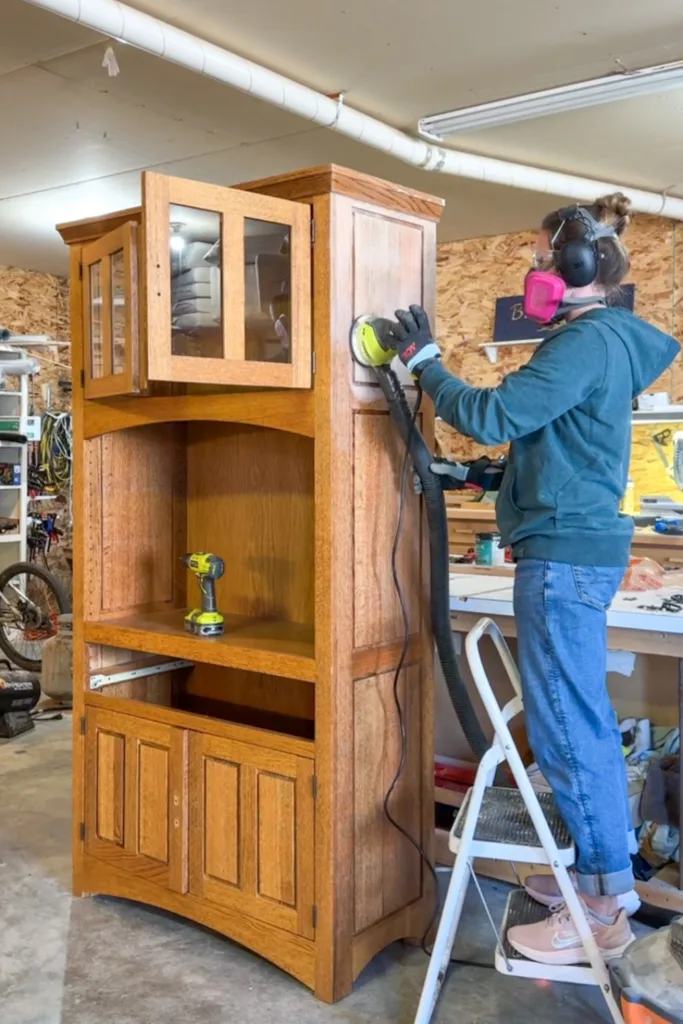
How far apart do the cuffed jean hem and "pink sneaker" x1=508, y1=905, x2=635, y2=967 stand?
3.7 inches

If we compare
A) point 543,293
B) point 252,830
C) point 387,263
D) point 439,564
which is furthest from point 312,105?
point 252,830

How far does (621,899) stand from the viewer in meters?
2.04

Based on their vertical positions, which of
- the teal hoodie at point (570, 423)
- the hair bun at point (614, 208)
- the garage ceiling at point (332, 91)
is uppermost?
the garage ceiling at point (332, 91)

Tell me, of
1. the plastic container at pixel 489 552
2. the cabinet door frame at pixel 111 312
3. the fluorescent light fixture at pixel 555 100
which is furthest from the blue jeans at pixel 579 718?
the fluorescent light fixture at pixel 555 100

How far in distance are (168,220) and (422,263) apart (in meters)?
0.68

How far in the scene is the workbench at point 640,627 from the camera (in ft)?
8.03

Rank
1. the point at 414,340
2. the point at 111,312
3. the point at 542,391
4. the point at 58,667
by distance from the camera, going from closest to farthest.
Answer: the point at 542,391, the point at 414,340, the point at 111,312, the point at 58,667

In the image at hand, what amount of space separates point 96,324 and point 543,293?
51.2 inches

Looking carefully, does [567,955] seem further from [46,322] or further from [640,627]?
[46,322]

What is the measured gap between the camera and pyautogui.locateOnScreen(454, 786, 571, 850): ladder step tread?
6.70ft

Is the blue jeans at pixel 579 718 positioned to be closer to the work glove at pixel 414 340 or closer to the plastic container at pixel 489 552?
the work glove at pixel 414 340

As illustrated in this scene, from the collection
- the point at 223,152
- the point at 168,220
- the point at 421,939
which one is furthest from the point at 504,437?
the point at 223,152

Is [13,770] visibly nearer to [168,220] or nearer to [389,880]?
[389,880]

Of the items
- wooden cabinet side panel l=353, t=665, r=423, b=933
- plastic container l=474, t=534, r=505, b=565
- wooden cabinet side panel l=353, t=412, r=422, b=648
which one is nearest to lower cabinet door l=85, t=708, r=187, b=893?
wooden cabinet side panel l=353, t=665, r=423, b=933
